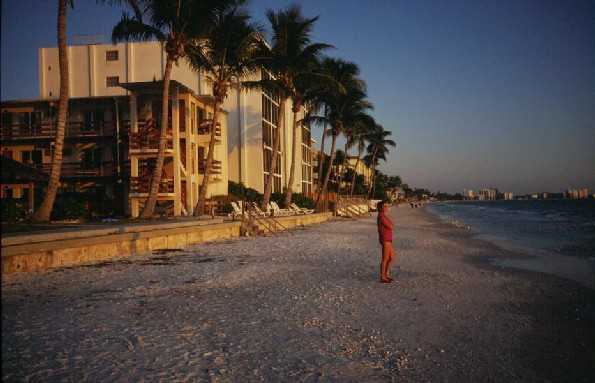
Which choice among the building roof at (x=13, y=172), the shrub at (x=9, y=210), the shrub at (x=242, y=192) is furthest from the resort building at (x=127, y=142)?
the building roof at (x=13, y=172)

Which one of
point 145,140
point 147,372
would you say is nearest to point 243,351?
point 147,372

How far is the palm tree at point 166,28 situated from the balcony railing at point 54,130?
322 inches

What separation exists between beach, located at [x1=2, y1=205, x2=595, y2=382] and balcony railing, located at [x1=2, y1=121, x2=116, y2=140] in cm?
1669

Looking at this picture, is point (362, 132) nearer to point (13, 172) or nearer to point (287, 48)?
point (287, 48)

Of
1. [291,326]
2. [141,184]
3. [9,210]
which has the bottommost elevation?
[291,326]

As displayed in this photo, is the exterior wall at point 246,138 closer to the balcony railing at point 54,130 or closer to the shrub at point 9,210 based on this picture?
the balcony railing at point 54,130

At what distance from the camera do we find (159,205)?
79.2 ft

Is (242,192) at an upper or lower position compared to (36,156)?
lower

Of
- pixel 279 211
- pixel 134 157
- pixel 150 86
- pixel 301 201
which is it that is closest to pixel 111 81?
pixel 150 86

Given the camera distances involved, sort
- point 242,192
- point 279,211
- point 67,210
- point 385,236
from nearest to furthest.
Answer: point 385,236 → point 67,210 → point 279,211 → point 242,192

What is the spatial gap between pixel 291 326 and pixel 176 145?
18185 mm

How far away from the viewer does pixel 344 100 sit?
117 ft

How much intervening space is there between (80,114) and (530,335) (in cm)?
2559

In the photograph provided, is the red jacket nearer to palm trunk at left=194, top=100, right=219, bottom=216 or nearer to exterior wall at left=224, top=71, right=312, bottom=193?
palm trunk at left=194, top=100, right=219, bottom=216
